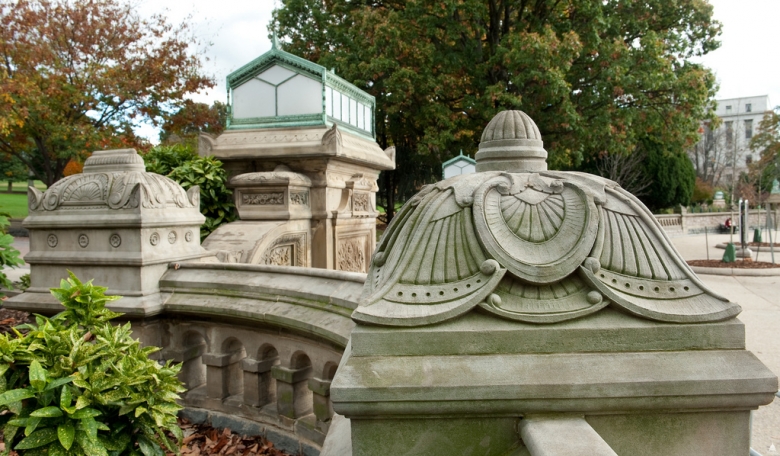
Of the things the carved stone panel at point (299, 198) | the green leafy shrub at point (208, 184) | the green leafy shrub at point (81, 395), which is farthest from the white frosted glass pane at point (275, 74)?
the green leafy shrub at point (81, 395)

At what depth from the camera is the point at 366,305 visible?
6.70 feet

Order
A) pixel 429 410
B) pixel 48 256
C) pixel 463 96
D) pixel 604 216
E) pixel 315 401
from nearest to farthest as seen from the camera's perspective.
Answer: pixel 429 410, pixel 604 216, pixel 315 401, pixel 48 256, pixel 463 96

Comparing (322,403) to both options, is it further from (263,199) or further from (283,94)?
(283,94)

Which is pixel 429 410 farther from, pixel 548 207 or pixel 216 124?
pixel 216 124

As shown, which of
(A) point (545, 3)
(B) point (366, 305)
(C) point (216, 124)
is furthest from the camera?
(C) point (216, 124)

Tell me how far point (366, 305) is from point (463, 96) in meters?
16.7

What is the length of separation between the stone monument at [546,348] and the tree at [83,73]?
17.8 metres

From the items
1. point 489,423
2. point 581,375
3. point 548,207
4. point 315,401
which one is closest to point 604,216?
point 548,207

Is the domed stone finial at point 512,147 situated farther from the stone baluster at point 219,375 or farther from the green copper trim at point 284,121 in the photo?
the green copper trim at point 284,121

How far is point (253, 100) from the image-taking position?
24.5 feet

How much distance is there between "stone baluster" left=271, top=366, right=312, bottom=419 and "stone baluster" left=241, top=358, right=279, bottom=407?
0.17 metres

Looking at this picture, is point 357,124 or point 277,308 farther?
point 357,124

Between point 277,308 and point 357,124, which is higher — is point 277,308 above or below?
below

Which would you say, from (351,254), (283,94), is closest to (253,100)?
(283,94)
